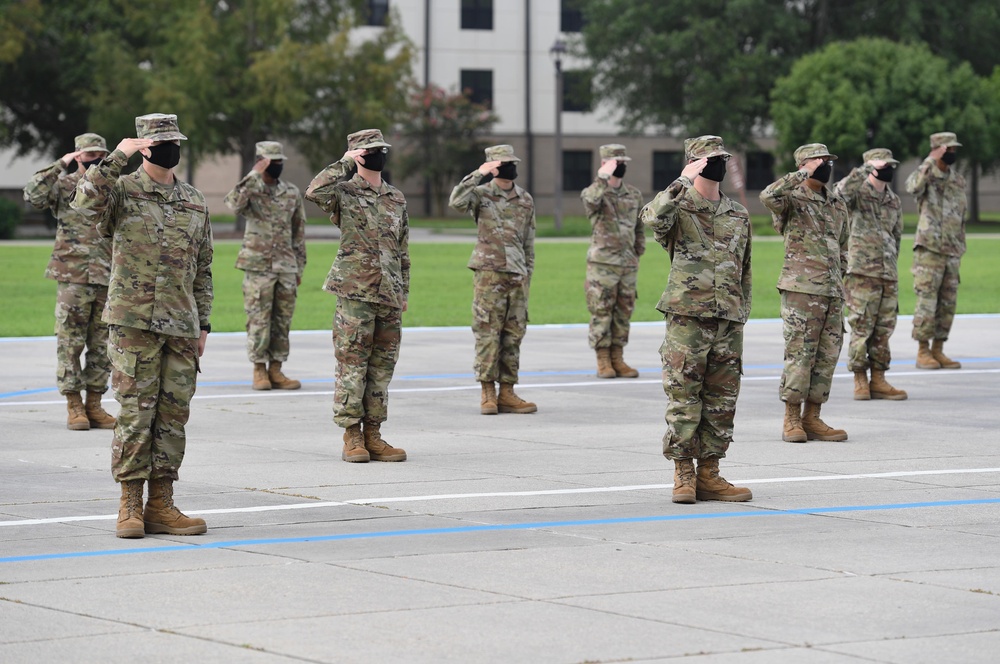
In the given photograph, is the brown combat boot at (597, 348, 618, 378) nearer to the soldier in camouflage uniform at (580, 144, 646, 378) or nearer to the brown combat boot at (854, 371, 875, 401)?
the soldier in camouflage uniform at (580, 144, 646, 378)

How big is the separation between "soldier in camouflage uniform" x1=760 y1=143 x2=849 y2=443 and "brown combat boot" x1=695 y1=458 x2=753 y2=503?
8.30ft

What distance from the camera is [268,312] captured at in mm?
15508

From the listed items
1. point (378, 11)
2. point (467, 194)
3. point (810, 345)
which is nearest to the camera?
point (810, 345)

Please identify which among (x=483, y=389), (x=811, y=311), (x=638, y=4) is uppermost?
(x=638, y=4)

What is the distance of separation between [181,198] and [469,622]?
3.23m

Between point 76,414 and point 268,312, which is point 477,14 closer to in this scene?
point 268,312

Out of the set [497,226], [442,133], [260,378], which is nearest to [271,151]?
[260,378]

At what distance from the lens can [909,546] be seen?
27.7 ft

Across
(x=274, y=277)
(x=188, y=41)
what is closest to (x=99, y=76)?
(x=188, y=41)

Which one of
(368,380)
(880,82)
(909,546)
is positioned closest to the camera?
(909,546)

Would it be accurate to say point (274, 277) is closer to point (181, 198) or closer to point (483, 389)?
point (483, 389)

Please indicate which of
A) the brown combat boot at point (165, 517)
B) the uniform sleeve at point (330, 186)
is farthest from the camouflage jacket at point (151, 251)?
the uniform sleeve at point (330, 186)

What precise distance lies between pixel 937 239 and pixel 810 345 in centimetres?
520

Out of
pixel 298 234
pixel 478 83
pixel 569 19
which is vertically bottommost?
pixel 298 234
